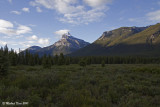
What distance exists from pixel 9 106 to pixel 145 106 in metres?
5.89

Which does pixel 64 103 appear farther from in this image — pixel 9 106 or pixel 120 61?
pixel 120 61

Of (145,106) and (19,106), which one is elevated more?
(19,106)

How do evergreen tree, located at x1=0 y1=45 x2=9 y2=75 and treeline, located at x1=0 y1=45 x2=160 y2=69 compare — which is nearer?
evergreen tree, located at x1=0 y1=45 x2=9 y2=75

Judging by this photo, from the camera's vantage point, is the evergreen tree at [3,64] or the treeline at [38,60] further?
the treeline at [38,60]

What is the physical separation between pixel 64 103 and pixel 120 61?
10316cm

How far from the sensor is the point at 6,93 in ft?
19.2

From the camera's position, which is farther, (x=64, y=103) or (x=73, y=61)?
(x=73, y=61)

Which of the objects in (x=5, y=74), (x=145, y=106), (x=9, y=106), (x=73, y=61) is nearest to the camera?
(x=9, y=106)

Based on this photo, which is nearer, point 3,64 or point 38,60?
point 3,64

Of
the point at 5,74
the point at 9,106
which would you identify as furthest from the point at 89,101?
the point at 5,74

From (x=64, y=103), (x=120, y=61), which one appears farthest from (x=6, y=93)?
(x=120, y=61)

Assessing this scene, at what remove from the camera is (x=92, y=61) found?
10156cm

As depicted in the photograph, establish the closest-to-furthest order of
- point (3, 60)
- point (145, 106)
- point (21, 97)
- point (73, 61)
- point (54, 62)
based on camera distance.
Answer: point (145, 106) < point (21, 97) < point (3, 60) < point (54, 62) < point (73, 61)

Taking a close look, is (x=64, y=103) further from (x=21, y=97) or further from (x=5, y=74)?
(x=5, y=74)
